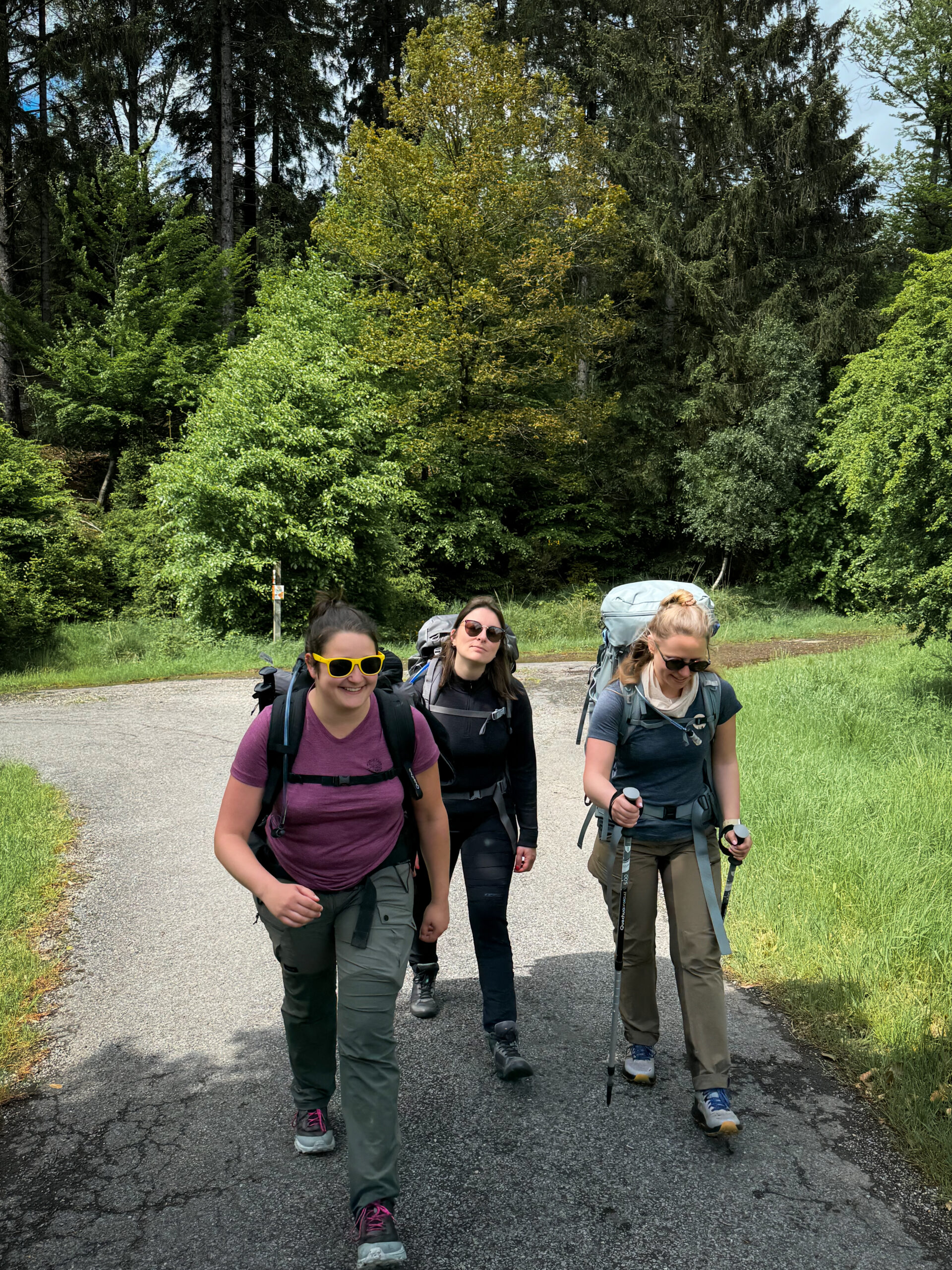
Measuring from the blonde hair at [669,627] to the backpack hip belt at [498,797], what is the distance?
2.44ft

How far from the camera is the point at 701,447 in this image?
30.0m

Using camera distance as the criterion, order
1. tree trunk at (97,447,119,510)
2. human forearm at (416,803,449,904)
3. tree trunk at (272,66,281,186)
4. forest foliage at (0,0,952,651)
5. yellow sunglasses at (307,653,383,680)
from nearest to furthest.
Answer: yellow sunglasses at (307,653,383,680), human forearm at (416,803,449,904), forest foliage at (0,0,952,651), tree trunk at (97,447,119,510), tree trunk at (272,66,281,186)

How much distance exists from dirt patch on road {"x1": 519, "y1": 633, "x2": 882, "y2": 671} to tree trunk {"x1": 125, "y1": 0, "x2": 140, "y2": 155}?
19481mm

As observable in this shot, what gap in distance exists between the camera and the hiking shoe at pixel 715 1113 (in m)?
3.33

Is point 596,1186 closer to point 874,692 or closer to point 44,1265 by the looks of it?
point 44,1265

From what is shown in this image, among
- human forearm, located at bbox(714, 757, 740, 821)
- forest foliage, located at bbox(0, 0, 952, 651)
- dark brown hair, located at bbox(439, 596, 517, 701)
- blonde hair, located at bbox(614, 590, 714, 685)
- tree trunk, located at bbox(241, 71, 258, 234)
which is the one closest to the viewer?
blonde hair, located at bbox(614, 590, 714, 685)

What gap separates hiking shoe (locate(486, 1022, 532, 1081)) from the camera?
3.78 meters

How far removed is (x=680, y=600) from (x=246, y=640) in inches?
695

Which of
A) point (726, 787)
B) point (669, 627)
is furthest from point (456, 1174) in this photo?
point (669, 627)

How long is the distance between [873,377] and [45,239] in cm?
2737

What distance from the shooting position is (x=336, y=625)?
2.99 meters

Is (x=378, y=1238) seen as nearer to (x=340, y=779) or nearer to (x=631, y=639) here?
(x=340, y=779)

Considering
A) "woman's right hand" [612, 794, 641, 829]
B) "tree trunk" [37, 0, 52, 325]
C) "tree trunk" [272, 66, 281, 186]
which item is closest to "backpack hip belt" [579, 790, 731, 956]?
"woman's right hand" [612, 794, 641, 829]

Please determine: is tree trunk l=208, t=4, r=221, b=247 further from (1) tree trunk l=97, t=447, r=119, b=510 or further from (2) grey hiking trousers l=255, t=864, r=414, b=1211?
(2) grey hiking trousers l=255, t=864, r=414, b=1211
